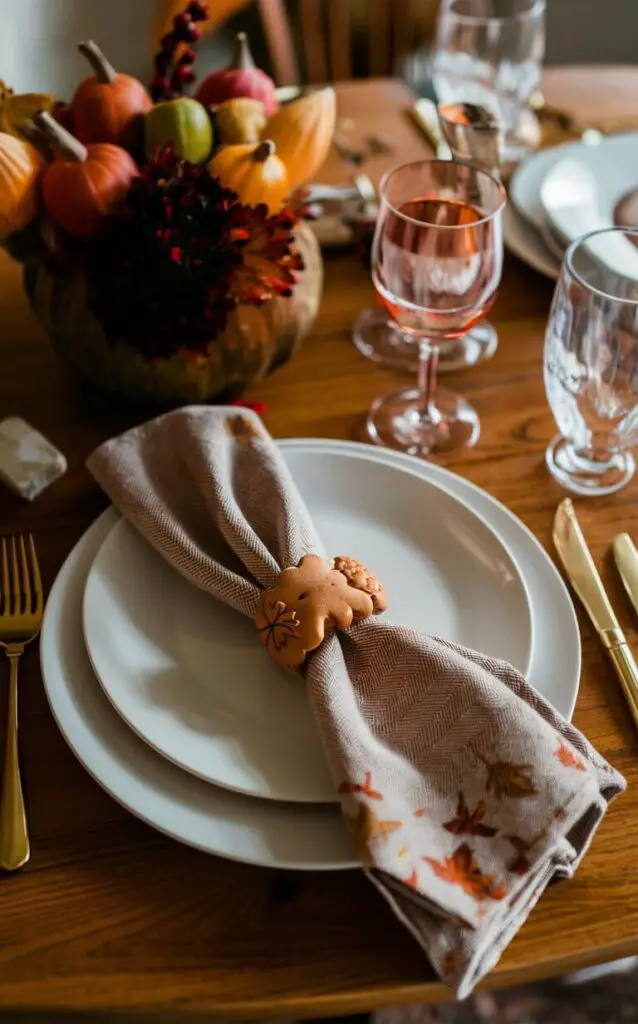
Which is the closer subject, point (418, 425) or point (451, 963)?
point (451, 963)

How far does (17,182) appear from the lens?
67cm

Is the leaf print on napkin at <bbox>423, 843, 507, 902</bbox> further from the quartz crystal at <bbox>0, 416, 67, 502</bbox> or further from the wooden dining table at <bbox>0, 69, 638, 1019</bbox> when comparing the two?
the quartz crystal at <bbox>0, 416, 67, 502</bbox>

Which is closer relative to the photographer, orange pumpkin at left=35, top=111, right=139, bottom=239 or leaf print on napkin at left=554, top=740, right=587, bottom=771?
leaf print on napkin at left=554, top=740, right=587, bottom=771

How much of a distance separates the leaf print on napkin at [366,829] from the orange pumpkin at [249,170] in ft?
1.43

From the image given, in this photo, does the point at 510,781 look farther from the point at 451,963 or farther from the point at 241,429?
the point at 241,429

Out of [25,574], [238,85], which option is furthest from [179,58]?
[25,574]

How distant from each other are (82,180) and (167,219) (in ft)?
0.22

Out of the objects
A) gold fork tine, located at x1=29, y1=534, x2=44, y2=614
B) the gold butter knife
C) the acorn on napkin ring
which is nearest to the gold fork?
gold fork tine, located at x1=29, y1=534, x2=44, y2=614

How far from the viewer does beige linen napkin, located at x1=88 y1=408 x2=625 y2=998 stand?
18.0 inches

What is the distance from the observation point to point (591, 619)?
2.08 feet

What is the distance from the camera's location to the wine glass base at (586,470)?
0.74 meters

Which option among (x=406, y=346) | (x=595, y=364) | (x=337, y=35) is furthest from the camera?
(x=337, y=35)

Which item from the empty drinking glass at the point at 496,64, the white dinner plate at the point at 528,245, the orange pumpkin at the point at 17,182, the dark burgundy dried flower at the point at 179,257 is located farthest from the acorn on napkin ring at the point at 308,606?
the empty drinking glass at the point at 496,64

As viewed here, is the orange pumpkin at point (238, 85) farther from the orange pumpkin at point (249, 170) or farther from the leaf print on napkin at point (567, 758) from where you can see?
the leaf print on napkin at point (567, 758)
